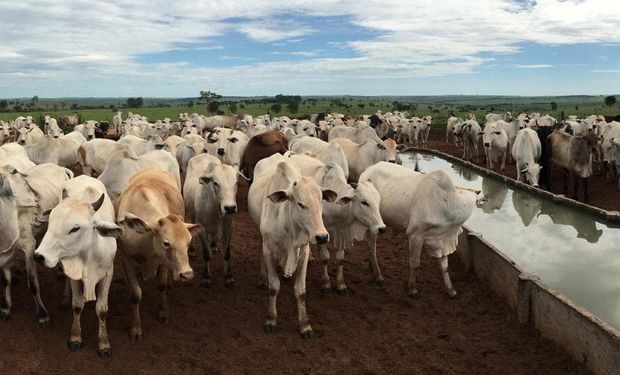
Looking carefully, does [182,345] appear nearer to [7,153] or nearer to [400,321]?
[400,321]

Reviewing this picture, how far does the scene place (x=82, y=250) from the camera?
5.37 metres

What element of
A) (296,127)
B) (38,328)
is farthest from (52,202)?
(296,127)

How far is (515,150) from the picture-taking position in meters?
15.9

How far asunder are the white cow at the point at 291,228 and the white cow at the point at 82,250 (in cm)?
173

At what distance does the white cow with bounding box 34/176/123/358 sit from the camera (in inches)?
204

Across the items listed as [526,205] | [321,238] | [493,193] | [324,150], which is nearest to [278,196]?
[321,238]

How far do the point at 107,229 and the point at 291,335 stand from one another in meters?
2.42

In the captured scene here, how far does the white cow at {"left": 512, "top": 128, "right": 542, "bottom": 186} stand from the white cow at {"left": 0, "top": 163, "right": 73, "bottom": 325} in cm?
1224

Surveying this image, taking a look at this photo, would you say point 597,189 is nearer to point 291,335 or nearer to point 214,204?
point 214,204

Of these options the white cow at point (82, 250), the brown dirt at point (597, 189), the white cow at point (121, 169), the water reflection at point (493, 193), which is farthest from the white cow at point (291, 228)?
the brown dirt at point (597, 189)

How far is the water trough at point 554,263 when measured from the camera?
549 cm

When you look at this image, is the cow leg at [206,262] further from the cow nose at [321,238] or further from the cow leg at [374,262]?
the cow nose at [321,238]

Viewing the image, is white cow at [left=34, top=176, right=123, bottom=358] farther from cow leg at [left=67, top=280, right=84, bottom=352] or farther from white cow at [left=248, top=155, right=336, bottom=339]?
white cow at [left=248, top=155, right=336, bottom=339]

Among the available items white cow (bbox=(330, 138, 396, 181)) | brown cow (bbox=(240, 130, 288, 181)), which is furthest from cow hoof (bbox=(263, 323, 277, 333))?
brown cow (bbox=(240, 130, 288, 181))
